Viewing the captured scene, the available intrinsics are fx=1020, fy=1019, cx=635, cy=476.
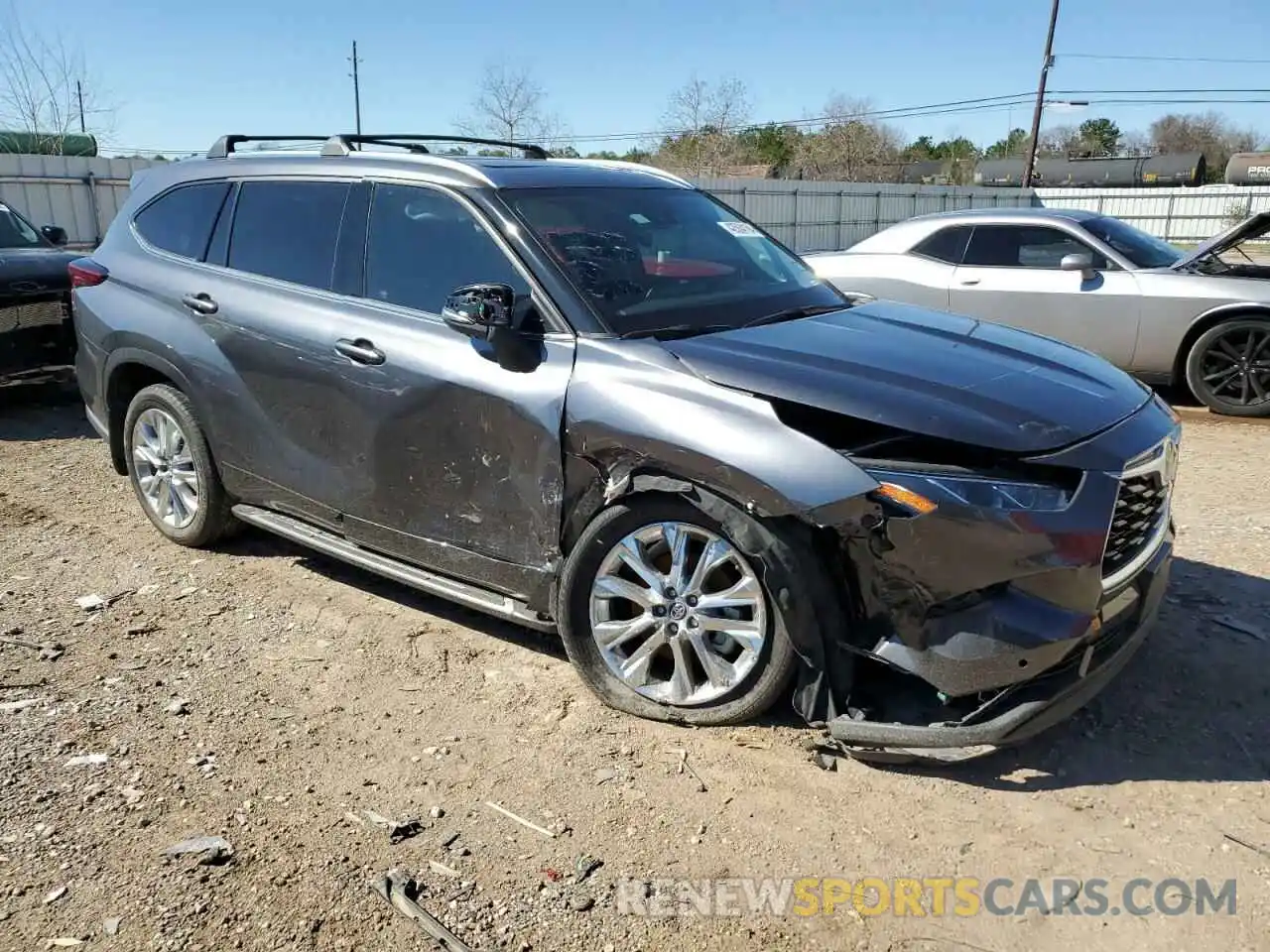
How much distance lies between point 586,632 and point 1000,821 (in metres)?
1.45

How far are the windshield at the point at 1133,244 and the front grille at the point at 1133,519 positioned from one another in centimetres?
577

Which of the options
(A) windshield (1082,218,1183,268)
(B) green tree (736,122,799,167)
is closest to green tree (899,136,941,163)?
(B) green tree (736,122,799,167)

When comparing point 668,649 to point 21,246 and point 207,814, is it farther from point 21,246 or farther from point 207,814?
point 21,246

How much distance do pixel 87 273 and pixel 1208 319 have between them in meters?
7.92

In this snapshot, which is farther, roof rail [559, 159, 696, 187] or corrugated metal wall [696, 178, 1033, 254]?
corrugated metal wall [696, 178, 1033, 254]

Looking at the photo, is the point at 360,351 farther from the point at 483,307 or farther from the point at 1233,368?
the point at 1233,368

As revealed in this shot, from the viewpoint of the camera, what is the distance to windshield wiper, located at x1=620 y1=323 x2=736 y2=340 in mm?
3600

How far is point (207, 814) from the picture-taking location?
3072 millimetres

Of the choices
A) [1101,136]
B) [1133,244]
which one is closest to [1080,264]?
[1133,244]

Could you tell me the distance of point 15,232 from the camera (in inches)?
345

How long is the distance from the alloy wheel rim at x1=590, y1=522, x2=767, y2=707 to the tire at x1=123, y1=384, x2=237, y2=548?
2.41 meters

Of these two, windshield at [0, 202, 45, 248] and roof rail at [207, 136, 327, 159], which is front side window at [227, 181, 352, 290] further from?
windshield at [0, 202, 45, 248]

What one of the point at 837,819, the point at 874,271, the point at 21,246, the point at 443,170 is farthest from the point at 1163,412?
the point at 21,246

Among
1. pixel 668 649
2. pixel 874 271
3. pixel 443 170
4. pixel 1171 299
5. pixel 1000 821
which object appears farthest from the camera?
pixel 874 271
